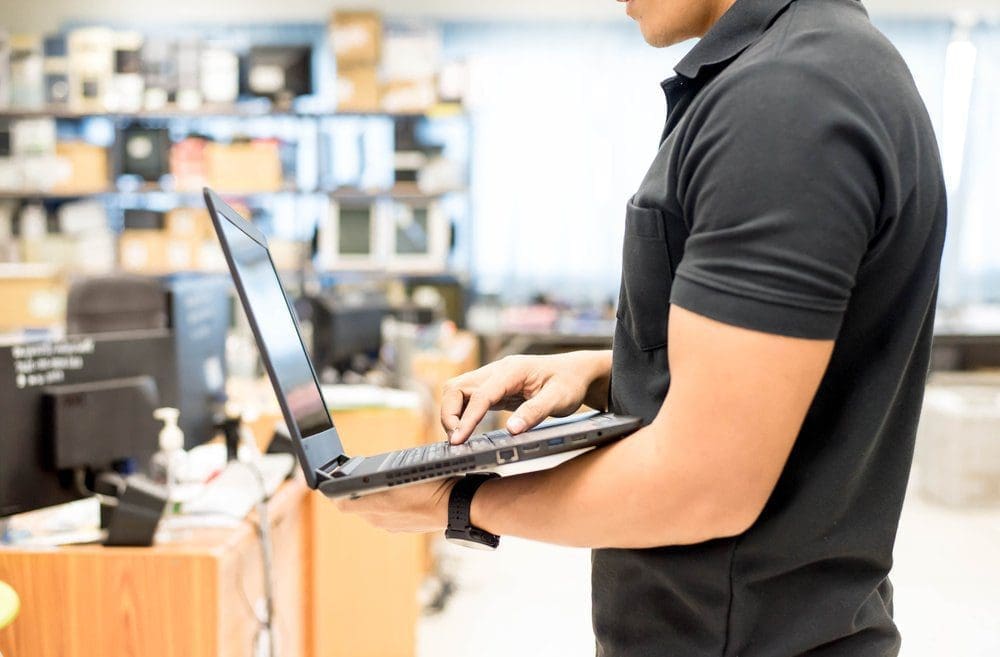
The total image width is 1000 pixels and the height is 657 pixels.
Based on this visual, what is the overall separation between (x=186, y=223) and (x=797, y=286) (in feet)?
17.3

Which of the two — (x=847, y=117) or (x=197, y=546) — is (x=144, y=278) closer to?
(x=197, y=546)

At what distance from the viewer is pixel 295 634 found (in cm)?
224

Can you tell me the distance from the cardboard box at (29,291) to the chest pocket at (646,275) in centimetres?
530

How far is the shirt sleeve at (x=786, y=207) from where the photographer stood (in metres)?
0.60

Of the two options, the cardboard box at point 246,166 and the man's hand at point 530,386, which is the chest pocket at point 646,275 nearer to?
the man's hand at point 530,386

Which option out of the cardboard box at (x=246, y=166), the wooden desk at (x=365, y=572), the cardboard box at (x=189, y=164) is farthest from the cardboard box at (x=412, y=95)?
the wooden desk at (x=365, y=572)

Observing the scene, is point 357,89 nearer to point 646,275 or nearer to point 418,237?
point 418,237

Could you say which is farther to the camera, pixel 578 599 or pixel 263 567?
pixel 578 599

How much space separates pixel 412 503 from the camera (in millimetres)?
802

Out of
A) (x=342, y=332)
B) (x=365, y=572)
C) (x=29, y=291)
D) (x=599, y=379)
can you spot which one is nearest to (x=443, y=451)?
(x=599, y=379)

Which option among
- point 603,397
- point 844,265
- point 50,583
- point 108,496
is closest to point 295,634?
point 108,496

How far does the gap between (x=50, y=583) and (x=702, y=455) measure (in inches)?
50.5

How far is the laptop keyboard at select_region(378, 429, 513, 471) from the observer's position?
0.74m

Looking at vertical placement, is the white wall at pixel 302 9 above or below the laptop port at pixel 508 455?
above
